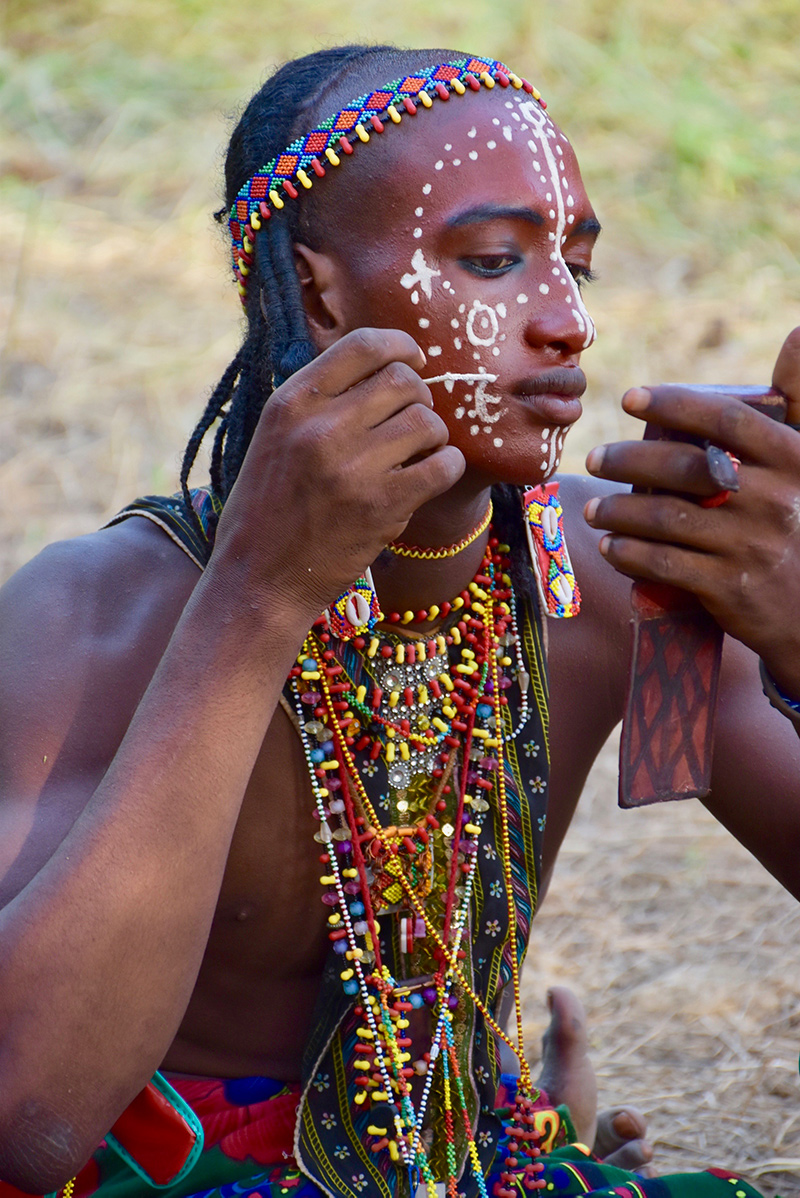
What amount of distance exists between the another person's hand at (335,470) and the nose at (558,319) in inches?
13.3

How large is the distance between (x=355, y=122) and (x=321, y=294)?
29 centimetres

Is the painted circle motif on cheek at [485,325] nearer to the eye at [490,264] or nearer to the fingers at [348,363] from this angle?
the eye at [490,264]

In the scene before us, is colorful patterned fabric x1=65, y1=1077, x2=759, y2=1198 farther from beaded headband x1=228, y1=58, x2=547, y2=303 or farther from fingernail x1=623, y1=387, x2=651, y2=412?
beaded headband x1=228, y1=58, x2=547, y2=303

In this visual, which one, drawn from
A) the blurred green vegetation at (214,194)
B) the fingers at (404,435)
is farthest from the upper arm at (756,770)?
the blurred green vegetation at (214,194)

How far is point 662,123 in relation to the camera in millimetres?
8078

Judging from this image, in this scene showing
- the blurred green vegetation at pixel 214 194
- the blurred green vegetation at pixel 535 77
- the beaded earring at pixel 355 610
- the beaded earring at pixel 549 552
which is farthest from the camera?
the blurred green vegetation at pixel 535 77

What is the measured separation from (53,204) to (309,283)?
5254 millimetres

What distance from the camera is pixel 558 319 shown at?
86.5 inches

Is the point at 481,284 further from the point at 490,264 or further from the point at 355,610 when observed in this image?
the point at 355,610

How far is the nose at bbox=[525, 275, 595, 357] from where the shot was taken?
2.19 meters

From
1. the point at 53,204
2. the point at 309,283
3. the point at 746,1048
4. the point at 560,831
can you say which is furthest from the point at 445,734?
the point at 53,204

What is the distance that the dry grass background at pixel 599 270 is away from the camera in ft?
13.2

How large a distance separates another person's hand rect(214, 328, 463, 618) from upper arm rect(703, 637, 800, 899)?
945mm

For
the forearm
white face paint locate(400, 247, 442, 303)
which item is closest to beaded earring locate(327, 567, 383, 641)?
the forearm
